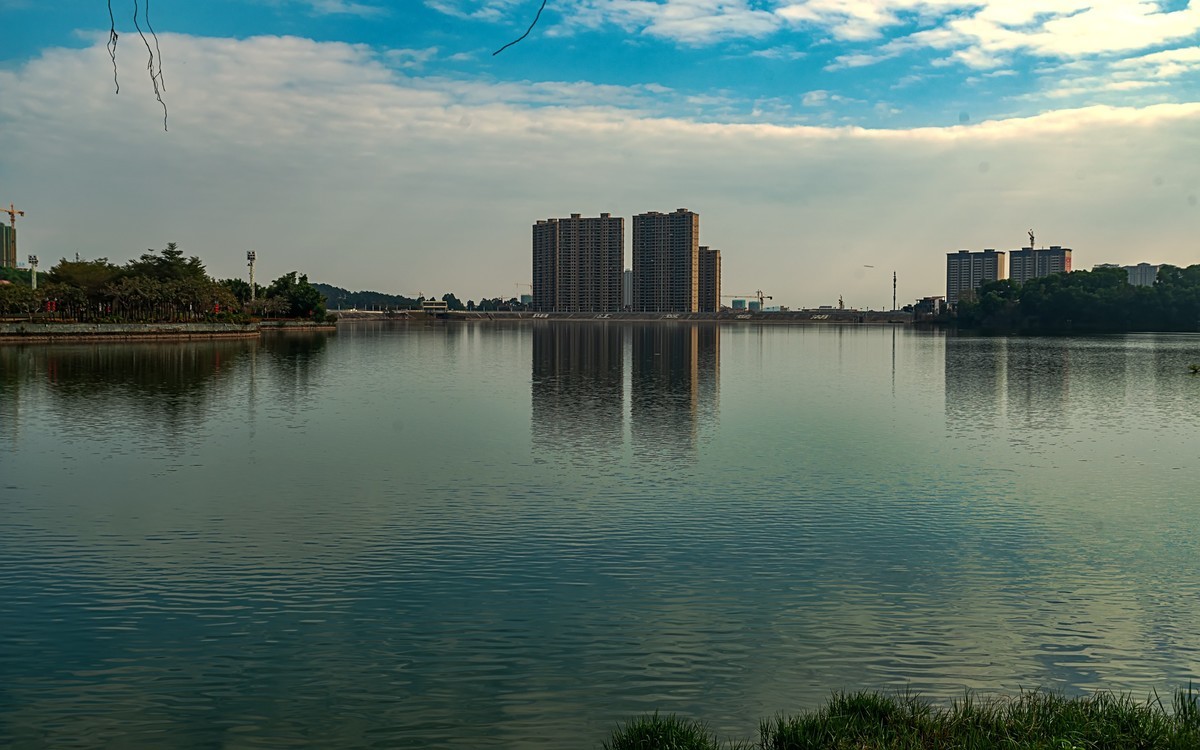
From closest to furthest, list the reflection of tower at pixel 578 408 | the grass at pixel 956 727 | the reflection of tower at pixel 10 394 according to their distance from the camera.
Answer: the grass at pixel 956 727 → the reflection of tower at pixel 578 408 → the reflection of tower at pixel 10 394

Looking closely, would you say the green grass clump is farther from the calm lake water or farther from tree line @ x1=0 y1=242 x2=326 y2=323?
tree line @ x1=0 y1=242 x2=326 y2=323

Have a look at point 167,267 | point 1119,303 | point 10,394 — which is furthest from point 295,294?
point 1119,303

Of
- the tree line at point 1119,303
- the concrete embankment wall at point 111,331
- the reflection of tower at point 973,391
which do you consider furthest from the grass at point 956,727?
the tree line at point 1119,303

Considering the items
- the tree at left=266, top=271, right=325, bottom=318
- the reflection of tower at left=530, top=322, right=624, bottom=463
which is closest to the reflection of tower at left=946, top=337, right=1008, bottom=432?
the reflection of tower at left=530, top=322, right=624, bottom=463

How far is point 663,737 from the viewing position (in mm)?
8805

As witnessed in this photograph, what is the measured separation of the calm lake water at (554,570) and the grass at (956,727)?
551mm

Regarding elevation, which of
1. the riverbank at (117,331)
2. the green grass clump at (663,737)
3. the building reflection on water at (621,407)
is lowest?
the green grass clump at (663,737)

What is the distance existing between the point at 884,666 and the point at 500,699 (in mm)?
4413

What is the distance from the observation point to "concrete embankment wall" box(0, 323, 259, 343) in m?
88.9

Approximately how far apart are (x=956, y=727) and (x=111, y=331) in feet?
340

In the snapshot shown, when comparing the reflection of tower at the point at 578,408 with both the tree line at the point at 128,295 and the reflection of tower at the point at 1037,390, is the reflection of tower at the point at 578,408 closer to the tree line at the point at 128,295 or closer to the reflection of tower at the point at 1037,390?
the reflection of tower at the point at 1037,390

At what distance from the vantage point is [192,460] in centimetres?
2555

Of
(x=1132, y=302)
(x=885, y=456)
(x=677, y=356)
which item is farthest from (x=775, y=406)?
(x=1132, y=302)

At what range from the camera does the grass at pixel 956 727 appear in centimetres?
845
